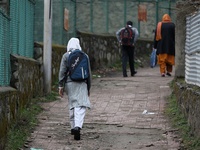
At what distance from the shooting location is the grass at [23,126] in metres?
8.27

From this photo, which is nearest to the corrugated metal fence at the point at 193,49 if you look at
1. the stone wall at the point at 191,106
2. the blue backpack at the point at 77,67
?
the stone wall at the point at 191,106

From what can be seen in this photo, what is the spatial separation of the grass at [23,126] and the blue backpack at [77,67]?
110 centimetres

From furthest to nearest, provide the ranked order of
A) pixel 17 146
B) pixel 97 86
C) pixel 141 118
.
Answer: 1. pixel 97 86
2. pixel 141 118
3. pixel 17 146

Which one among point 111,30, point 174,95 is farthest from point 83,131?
point 111,30

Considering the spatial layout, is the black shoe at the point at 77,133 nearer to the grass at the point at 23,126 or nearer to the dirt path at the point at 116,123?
the dirt path at the point at 116,123

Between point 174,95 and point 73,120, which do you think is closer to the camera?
point 73,120

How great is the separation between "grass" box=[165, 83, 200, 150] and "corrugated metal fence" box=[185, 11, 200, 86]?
22.9 inches

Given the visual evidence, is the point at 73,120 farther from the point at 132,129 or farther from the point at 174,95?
the point at 174,95

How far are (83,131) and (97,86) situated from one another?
17.7 ft

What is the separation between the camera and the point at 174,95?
12.5 meters

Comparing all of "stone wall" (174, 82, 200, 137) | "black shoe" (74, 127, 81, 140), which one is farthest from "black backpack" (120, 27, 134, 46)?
"black shoe" (74, 127, 81, 140)

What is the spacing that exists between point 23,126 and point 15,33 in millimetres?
2227

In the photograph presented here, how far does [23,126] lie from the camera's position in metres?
9.56

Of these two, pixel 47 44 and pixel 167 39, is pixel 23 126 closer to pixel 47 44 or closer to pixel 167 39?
pixel 47 44
